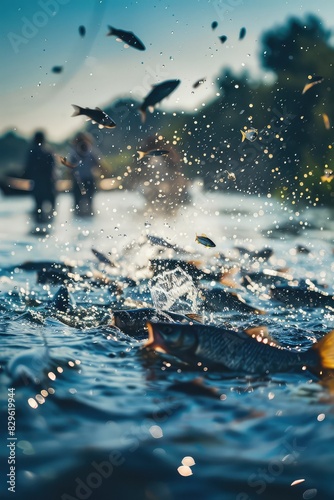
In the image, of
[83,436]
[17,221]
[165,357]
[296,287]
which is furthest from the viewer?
[17,221]

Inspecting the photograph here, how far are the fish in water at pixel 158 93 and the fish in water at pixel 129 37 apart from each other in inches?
25.6

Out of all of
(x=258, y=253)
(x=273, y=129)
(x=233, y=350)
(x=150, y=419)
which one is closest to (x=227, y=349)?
(x=233, y=350)

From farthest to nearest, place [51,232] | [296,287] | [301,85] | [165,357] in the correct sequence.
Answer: [301,85] < [51,232] < [296,287] < [165,357]

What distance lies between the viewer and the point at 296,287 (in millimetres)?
8898

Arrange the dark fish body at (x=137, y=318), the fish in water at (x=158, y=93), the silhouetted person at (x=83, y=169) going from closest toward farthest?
the dark fish body at (x=137, y=318) < the fish in water at (x=158, y=93) < the silhouetted person at (x=83, y=169)

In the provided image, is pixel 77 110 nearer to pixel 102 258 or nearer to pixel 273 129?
pixel 102 258

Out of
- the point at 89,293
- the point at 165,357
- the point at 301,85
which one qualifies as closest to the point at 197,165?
the point at 301,85

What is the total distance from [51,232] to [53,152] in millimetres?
2901

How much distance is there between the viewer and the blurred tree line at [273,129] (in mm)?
37531

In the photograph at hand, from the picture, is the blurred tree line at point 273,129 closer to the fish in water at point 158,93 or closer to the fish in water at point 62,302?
the fish in water at point 158,93

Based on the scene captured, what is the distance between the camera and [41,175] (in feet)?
66.3

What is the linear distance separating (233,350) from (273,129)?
41680 mm

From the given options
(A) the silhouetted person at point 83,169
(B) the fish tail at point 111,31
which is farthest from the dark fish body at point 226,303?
(A) the silhouetted person at point 83,169

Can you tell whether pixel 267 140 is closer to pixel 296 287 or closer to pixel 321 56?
pixel 321 56
